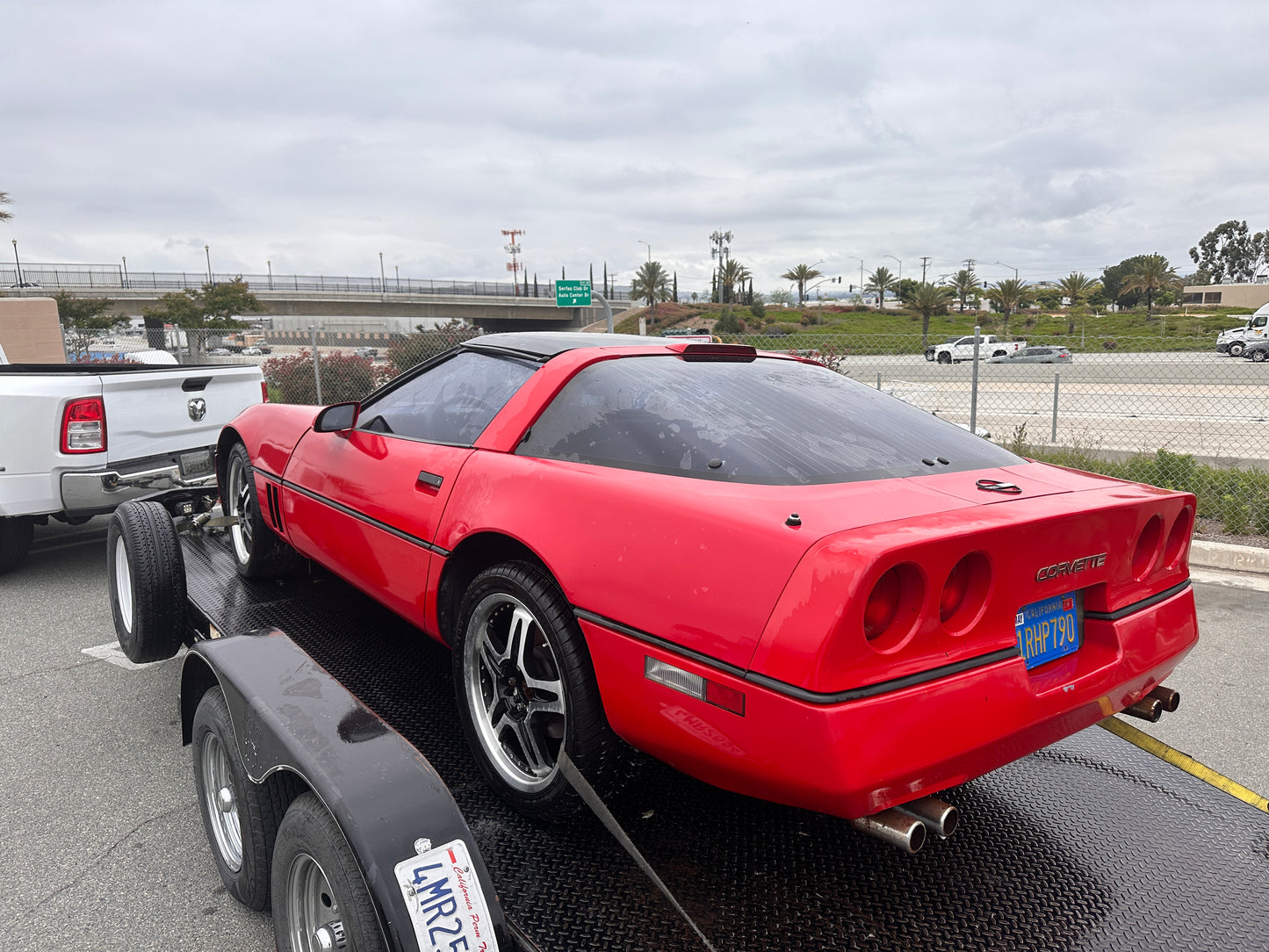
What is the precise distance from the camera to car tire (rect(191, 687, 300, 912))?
6.82ft

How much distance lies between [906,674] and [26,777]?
3.29 m

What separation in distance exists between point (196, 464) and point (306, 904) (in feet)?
15.7

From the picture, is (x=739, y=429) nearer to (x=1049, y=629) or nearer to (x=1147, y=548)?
(x=1049, y=629)

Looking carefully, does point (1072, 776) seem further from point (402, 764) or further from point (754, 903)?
point (402, 764)

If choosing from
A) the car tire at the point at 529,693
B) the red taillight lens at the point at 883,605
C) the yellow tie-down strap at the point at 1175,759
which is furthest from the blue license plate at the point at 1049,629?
the car tire at the point at 529,693

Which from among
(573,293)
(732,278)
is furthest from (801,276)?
(573,293)

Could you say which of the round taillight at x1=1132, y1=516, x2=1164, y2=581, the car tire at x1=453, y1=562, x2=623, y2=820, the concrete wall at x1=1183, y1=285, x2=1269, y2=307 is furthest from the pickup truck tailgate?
the concrete wall at x1=1183, y1=285, x2=1269, y2=307

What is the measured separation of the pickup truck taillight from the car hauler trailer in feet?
11.8

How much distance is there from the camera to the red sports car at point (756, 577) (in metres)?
1.62

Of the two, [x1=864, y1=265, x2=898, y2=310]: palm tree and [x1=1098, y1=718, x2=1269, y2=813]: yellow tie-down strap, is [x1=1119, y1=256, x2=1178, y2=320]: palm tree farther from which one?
[x1=1098, y1=718, x2=1269, y2=813]: yellow tie-down strap

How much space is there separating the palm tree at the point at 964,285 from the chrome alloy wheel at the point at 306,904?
76.8 m

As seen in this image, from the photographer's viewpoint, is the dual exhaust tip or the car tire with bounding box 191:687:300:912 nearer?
the dual exhaust tip

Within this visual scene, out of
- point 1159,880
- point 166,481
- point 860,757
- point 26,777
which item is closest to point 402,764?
point 860,757

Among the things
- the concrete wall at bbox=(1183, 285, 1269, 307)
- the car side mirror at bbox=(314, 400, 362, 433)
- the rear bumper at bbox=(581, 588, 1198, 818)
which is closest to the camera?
the rear bumper at bbox=(581, 588, 1198, 818)
